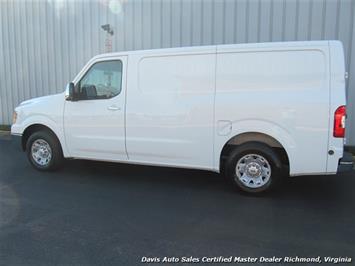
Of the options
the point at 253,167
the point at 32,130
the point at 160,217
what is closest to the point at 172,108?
the point at 253,167

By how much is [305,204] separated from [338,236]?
96 cm

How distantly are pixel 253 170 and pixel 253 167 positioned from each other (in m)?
0.04

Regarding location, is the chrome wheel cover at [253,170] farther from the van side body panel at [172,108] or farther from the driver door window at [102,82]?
the driver door window at [102,82]

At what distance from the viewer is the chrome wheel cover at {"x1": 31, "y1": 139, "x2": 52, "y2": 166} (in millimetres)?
5965

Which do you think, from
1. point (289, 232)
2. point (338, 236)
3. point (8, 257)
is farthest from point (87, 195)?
point (338, 236)

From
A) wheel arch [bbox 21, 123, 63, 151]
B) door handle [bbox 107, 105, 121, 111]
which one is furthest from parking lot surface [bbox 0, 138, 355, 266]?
door handle [bbox 107, 105, 121, 111]

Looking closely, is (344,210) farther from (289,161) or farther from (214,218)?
(214,218)

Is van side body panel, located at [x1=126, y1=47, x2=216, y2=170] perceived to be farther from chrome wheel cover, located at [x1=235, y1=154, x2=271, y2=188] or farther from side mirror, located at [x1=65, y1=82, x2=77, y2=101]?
side mirror, located at [x1=65, y1=82, x2=77, y2=101]

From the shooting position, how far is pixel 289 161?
4.60 meters

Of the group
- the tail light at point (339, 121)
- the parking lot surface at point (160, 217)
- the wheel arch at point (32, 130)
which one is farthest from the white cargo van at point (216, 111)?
the parking lot surface at point (160, 217)

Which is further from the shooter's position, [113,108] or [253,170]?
[113,108]

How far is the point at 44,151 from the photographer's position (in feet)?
19.7

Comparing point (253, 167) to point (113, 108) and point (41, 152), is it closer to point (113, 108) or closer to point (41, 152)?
point (113, 108)

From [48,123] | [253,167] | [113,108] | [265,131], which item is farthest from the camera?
[48,123]
